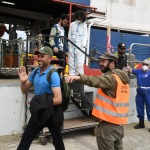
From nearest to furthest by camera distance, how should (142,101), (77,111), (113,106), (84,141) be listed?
(113,106) → (84,141) → (77,111) → (142,101)

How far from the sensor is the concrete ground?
5.15 meters

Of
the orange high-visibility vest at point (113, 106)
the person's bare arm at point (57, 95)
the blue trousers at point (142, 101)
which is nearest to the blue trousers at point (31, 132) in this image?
the person's bare arm at point (57, 95)

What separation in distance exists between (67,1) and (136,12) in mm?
6863

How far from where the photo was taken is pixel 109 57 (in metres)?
3.42

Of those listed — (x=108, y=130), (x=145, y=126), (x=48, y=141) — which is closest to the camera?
(x=108, y=130)

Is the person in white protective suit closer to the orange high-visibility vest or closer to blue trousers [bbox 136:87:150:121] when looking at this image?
blue trousers [bbox 136:87:150:121]

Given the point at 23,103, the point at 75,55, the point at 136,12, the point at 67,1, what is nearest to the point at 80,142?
the point at 23,103

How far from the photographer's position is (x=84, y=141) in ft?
18.5

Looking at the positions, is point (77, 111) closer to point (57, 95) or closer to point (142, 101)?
point (142, 101)

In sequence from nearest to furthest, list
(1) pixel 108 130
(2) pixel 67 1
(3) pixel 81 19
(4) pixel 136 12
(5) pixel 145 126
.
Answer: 1. (1) pixel 108 130
2. (3) pixel 81 19
3. (5) pixel 145 126
4. (2) pixel 67 1
5. (4) pixel 136 12

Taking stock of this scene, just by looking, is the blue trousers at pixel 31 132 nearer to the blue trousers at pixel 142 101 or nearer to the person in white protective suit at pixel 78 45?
the person in white protective suit at pixel 78 45

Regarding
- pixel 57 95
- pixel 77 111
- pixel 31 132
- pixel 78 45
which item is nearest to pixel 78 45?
pixel 78 45

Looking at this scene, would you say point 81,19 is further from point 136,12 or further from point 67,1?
point 136,12

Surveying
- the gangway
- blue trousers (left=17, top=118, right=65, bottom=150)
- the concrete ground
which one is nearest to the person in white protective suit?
the gangway
